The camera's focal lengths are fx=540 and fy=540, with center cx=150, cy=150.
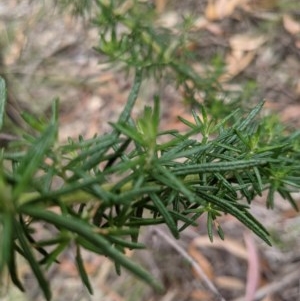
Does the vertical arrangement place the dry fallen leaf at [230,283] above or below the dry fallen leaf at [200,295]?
above

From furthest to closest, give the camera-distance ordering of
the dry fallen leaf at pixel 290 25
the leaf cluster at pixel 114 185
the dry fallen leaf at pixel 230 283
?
the dry fallen leaf at pixel 290 25 → the dry fallen leaf at pixel 230 283 → the leaf cluster at pixel 114 185

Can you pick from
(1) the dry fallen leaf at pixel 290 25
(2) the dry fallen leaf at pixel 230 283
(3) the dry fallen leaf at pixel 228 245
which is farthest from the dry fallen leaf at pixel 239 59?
(2) the dry fallen leaf at pixel 230 283

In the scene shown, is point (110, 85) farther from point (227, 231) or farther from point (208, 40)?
point (227, 231)

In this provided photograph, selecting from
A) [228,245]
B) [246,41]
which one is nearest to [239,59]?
[246,41]

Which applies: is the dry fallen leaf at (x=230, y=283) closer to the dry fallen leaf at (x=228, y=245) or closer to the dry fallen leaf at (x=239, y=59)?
the dry fallen leaf at (x=228, y=245)

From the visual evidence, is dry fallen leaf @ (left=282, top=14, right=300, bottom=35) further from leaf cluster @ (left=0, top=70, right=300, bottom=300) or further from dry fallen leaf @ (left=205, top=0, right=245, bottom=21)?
leaf cluster @ (left=0, top=70, right=300, bottom=300)

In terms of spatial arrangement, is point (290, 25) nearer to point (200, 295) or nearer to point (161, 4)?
point (161, 4)

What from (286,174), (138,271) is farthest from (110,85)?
(138,271)

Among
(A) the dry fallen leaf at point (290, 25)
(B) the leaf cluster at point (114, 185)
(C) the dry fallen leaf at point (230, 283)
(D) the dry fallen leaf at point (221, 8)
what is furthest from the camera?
(D) the dry fallen leaf at point (221, 8)
